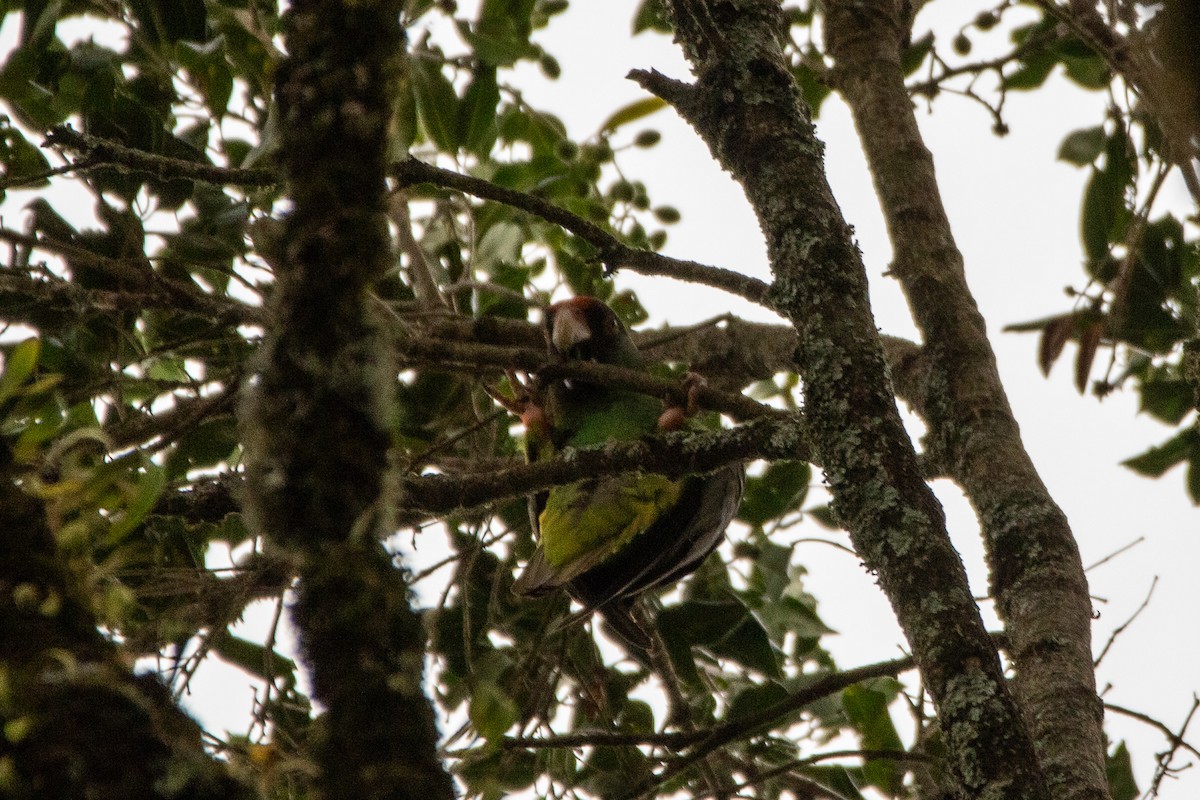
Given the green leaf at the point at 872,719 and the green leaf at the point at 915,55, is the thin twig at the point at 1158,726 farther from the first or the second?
the green leaf at the point at 915,55

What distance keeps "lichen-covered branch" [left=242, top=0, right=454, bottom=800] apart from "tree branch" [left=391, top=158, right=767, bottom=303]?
121cm

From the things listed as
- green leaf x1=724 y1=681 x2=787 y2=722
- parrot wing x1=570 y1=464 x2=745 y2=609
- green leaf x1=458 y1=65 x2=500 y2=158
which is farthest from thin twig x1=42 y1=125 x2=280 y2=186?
green leaf x1=724 y1=681 x2=787 y2=722

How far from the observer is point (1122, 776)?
10.2 ft

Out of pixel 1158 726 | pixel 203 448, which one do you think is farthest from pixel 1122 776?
pixel 203 448

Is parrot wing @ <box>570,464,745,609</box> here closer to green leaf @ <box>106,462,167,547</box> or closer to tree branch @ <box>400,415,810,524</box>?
tree branch @ <box>400,415,810,524</box>

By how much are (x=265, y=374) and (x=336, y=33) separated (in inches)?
12.5

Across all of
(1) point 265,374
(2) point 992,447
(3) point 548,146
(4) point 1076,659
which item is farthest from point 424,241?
(1) point 265,374

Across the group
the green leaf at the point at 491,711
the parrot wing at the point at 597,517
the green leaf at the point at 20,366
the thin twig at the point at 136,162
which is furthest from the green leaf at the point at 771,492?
the green leaf at the point at 20,366

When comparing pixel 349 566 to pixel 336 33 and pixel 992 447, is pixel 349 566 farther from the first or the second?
pixel 992 447

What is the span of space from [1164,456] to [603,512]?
1806mm

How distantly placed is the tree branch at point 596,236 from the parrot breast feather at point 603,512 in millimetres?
986

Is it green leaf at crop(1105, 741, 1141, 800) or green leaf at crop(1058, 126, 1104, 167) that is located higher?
green leaf at crop(1058, 126, 1104, 167)

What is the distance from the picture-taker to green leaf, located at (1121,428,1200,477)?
142 inches

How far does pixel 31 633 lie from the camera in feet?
3.34
